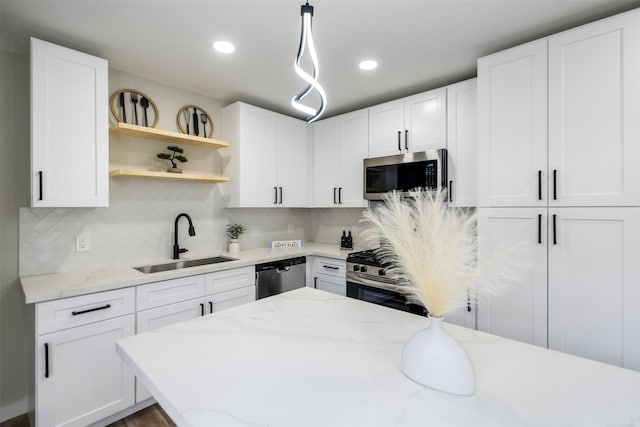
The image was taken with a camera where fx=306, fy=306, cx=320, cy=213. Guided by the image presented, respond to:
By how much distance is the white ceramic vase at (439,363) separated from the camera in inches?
30.4

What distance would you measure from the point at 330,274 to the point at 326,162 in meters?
1.26

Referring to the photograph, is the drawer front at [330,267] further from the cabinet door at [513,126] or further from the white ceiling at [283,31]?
the white ceiling at [283,31]

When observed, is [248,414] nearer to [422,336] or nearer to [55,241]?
[422,336]

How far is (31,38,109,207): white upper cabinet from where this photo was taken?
6.05 feet

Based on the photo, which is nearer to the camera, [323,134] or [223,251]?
[223,251]

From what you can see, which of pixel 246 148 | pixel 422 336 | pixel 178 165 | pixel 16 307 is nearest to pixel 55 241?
pixel 16 307

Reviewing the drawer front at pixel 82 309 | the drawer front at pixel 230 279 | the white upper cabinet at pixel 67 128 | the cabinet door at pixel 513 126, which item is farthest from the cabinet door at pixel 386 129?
the drawer front at pixel 82 309

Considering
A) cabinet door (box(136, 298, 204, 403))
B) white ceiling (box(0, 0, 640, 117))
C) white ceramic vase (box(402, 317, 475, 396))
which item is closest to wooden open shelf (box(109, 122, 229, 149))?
white ceiling (box(0, 0, 640, 117))

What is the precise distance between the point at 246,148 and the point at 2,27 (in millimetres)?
1736

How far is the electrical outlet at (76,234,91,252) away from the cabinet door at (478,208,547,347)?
275cm

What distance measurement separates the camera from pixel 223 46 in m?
2.10

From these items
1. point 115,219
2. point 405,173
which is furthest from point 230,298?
point 405,173

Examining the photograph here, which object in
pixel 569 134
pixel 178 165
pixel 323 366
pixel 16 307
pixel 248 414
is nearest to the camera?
pixel 248 414

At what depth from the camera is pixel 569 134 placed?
1.79m
